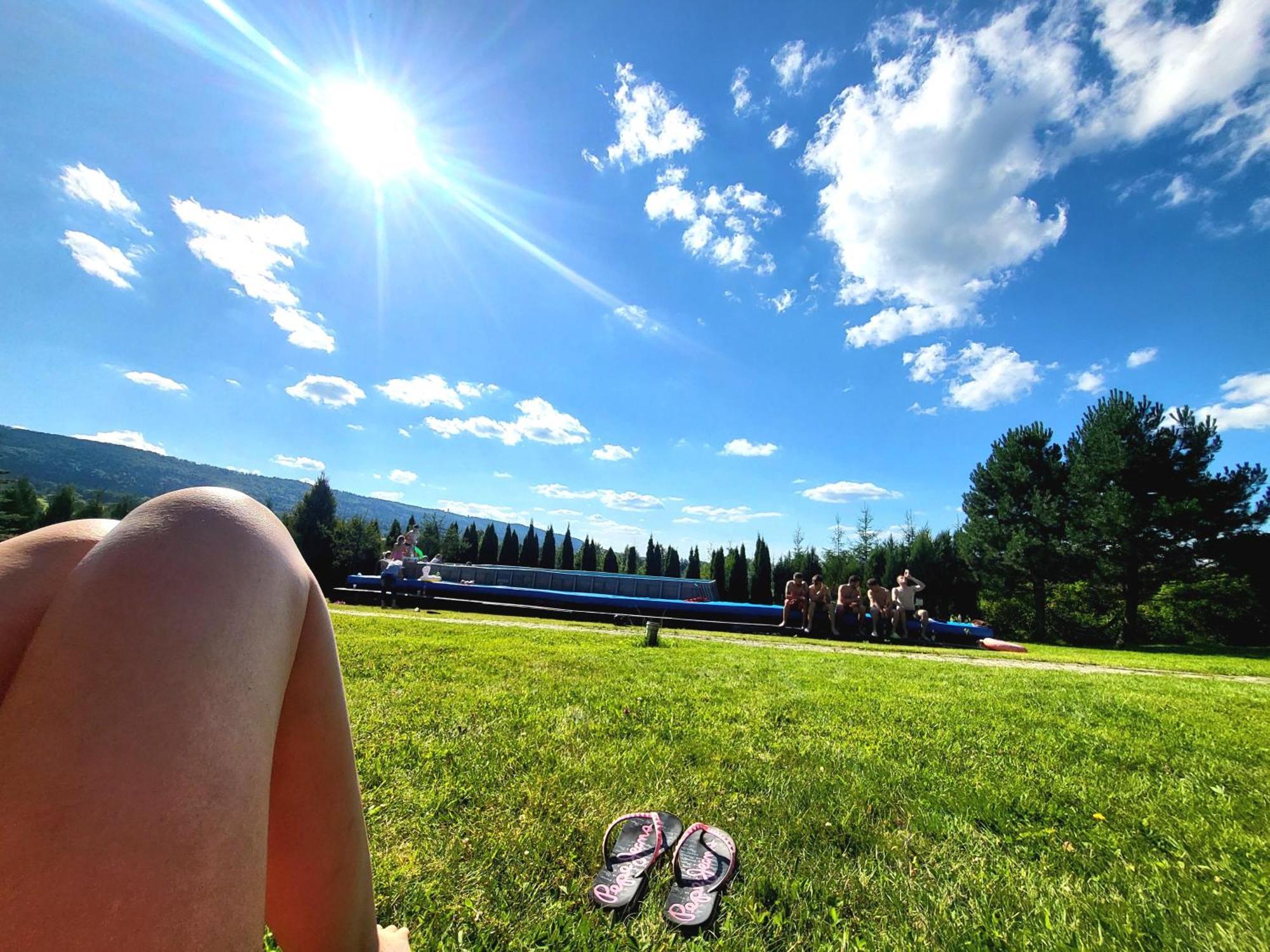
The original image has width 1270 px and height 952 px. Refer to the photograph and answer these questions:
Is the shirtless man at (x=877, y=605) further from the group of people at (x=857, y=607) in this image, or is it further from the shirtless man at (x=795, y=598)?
the shirtless man at (x=795, y=598)

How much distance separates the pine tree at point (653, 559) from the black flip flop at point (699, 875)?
54234 mm

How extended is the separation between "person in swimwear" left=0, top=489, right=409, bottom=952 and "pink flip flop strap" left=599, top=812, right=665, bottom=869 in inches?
60.9

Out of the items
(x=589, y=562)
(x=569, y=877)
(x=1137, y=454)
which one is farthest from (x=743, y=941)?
(x=589, y=562)

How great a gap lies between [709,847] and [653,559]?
179 ft

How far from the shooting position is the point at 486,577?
1176 inches

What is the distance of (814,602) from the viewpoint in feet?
50.7

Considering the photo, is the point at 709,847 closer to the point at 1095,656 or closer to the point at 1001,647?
the point at 1001,647

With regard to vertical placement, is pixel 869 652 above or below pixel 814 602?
below

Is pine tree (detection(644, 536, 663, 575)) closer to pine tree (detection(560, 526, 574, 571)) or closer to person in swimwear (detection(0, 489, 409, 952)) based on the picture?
pine tree (detection(560, 526, 574, 571))

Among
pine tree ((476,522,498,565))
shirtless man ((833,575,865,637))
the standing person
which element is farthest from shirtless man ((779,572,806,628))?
pine tree ((476,522,498,565))

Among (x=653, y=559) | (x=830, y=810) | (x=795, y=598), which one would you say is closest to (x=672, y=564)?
(x=653, y=559)

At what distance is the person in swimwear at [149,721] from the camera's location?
59cm

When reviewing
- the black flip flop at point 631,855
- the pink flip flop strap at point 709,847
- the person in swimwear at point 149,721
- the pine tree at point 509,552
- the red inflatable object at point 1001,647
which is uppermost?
the pine tree at point 509,552

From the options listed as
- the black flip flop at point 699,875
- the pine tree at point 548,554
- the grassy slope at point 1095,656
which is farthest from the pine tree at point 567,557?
the black flip flop at point 699,875
